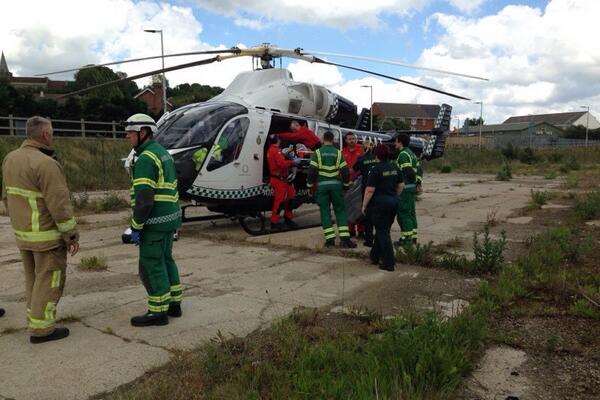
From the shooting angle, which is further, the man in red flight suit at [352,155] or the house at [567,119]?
the house at [567,119]

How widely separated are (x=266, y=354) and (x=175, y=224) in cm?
166

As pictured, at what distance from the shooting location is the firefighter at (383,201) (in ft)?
22.9

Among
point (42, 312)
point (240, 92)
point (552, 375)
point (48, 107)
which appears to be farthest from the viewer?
point (48, 107)

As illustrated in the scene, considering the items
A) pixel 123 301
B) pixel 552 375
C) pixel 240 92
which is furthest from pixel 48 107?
pixel 552 375

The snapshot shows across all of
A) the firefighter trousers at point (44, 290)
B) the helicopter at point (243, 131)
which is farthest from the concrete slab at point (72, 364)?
the helicopter at point (243, 131)

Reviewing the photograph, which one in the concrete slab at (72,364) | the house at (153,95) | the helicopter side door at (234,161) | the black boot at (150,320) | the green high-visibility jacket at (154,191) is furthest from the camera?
the house at (153,95)

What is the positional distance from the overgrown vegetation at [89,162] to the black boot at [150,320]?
16.3 m

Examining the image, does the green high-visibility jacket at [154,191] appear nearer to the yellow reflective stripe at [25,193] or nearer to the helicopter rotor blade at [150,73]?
the yellow reflective stripe at [25,193]

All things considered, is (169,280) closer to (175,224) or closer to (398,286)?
(175,224)

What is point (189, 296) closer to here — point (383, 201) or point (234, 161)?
point (383, 201)

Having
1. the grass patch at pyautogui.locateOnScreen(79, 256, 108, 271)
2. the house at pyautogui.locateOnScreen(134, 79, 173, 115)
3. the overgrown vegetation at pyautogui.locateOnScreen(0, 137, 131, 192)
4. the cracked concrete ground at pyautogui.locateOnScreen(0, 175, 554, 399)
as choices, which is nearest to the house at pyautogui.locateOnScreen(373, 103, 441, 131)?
the house at pyautogui.locateOnScreen(134, 79, 173, 115)

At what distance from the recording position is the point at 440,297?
565 centimetres

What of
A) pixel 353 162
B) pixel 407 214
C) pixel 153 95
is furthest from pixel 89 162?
pixel 153 95

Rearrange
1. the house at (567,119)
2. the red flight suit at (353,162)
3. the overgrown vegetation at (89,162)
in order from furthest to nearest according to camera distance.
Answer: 1. the house at (567,119)
2. the overgrown vegetation at (89,162)
3. the red flight suit at (353,162)
